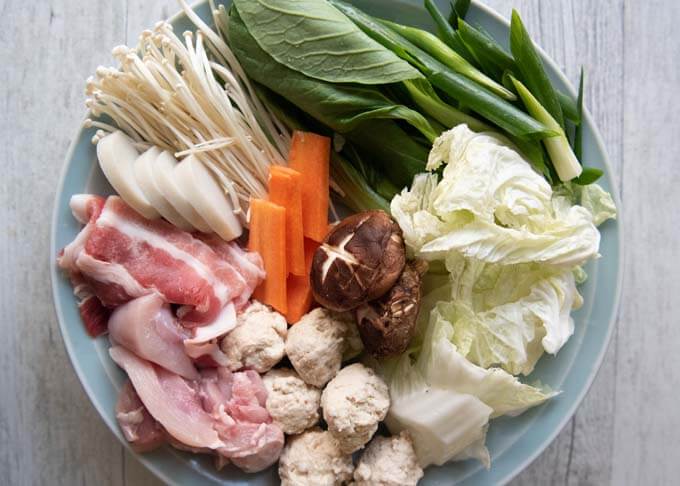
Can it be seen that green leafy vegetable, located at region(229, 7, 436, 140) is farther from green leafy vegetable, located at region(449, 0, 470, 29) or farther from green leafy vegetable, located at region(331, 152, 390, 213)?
green leafy vegetable, located at region(449, 0, 470, 29)

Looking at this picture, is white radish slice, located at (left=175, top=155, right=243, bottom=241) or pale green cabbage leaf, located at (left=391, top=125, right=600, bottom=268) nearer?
pale green cabbage leaf, located at (left=391, top=125, right=600, bottom=268)

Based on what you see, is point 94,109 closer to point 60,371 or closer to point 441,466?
point 60,371

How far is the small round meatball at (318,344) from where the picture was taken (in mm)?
1893

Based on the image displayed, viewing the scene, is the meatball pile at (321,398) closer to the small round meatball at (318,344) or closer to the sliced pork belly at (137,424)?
the small round meatball at (318,344)

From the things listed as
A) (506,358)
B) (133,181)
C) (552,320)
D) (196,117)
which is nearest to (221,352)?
(133,181)

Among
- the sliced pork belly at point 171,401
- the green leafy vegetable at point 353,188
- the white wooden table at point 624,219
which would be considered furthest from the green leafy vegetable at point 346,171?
the sliced pork belly at point 171,401

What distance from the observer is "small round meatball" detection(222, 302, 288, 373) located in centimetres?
193

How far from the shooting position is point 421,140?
201 centimetres

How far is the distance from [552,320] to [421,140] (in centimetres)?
69

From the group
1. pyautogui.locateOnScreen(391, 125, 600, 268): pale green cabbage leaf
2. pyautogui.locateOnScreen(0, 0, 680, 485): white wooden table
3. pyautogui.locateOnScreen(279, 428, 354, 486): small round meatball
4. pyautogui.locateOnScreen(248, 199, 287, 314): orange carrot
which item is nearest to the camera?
pyautogui.locateOnScreen(391, 125, 600, 268): pale green cabbage leaf

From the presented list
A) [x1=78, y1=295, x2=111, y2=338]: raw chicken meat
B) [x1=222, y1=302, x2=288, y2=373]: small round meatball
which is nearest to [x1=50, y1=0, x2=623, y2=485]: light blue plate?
[x1=78, y1=295, x2=111, y2=338]: raw chicken meat

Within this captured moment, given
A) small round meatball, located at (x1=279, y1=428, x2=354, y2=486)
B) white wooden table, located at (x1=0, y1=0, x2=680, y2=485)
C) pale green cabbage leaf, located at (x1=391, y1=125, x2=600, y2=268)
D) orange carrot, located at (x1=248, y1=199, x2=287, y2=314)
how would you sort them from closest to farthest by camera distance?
pale green cabbage leaf, located at (x1=391, y1=125, x2=600, y2=268), small round meatball, located at (x1=279, y1=428, x2=354, y2=486), orange carrot, located at (x1=248, y1=199, x2=287, y2=314), white wooden table, located at (x1=0, y1=0, x2=680, y2=485)

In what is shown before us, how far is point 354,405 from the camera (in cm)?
183

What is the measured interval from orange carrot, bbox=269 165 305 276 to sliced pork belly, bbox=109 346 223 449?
1.69 feet
